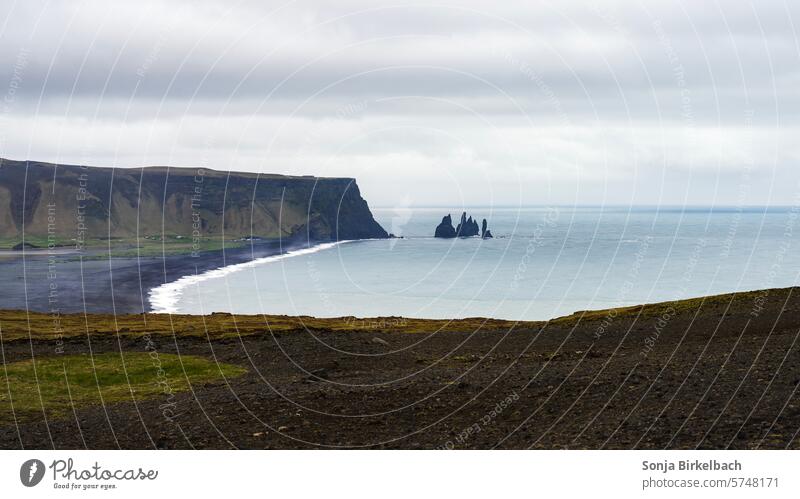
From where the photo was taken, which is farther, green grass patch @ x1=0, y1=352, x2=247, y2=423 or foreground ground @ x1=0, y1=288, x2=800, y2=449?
green grass patch @ x1=0, y1=352, x2=247, y2=423

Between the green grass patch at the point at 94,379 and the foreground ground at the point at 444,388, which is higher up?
the foreground ground at the point at 444,388

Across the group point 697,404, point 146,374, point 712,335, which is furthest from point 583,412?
point 146,374

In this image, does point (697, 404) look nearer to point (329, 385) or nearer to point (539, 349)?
point (329, 385)

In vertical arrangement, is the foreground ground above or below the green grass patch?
above

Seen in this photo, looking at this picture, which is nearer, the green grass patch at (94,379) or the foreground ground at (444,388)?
the foreground ground at (444,388)
